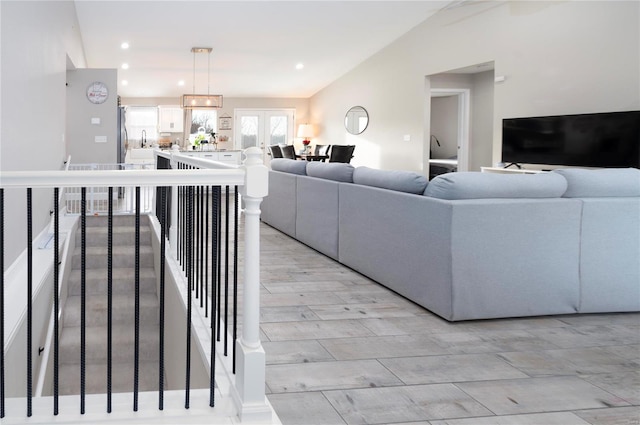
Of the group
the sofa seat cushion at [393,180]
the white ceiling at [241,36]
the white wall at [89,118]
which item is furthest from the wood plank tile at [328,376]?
the white wall at [89,118]

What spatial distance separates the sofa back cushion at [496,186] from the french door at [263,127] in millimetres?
12486

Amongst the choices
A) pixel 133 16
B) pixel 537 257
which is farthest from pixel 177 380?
pixel 133 16

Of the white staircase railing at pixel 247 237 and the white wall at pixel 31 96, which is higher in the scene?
the white wall at pixel 31 96

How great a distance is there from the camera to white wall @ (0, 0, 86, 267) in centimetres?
410

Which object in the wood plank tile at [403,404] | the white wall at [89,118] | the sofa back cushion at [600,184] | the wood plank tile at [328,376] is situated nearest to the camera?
the wood plank tile at [403,404]

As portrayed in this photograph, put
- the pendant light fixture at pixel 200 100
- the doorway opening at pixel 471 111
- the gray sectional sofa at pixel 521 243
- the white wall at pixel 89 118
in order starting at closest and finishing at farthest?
the gray sectional sofa at pixel 521 243
the white wall at pixel 89 118
the doorway opening at pixel 471 111
the pendant light fixture at pixel 200 100

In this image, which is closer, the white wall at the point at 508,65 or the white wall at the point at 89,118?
the white wall at the point at 508,65

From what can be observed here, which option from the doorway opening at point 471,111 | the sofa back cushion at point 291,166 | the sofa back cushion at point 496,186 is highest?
the doorway opening at point 471,111

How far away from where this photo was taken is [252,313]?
1.94m

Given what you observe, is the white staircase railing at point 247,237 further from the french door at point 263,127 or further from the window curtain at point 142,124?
the window curtain at point 142,124

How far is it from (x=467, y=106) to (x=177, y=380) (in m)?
8.35

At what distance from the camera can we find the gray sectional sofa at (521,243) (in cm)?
326

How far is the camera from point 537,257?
336 centimetres

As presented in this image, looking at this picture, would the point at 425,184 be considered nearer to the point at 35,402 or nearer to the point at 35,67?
the point at 35,402
